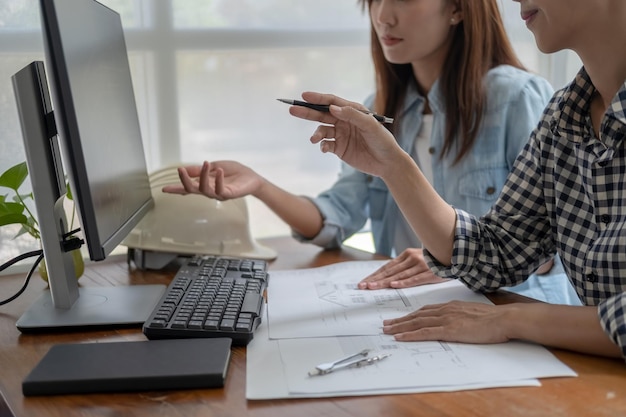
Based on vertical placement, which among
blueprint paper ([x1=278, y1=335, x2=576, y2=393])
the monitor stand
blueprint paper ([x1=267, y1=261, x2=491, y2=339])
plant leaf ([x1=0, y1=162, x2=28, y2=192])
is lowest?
blueprint paper ([x1=267, y1=261, x2=491, y2=339])

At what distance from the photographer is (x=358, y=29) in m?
2.06

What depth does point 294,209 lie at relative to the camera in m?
1.66

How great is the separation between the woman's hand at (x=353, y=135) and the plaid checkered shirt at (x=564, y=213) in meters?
0.18

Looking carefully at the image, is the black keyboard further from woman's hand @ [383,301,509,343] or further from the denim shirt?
the denim shirt

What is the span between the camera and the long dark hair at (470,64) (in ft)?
5.63

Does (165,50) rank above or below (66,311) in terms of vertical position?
above

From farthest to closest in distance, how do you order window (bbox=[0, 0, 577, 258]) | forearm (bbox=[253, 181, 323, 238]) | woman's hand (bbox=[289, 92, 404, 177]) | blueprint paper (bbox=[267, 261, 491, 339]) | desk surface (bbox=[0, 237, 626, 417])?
window (bbox=[0, 0, 577, 258]), forearm (bbox=[253, 181, 323, 238]), woman's hand (bbox=[289, 92, 404, 177]), blueprint paper (bbox=[267, 261, 491, 339]), desk surface (bbox=[0, 237, 626, 417])

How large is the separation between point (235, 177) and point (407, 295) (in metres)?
0.50

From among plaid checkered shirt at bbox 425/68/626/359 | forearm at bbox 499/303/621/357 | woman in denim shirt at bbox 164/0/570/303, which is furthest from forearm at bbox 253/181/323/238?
forearm at bbox 499/303/621/357

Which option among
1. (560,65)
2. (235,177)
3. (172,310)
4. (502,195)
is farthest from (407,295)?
(560,65)

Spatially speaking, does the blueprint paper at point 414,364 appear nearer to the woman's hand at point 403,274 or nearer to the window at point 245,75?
the woman's hand at point 403,274

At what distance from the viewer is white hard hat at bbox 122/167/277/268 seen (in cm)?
150

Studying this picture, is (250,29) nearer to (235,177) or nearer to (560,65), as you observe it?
(235,177)

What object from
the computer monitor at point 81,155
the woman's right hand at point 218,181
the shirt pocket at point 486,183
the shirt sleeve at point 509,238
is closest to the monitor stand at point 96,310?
the computer monitor at point 81,155
